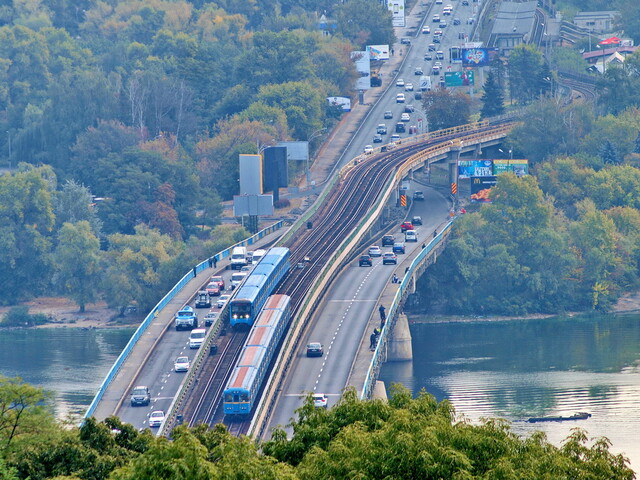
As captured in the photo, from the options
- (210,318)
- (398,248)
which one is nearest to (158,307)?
(210,318)

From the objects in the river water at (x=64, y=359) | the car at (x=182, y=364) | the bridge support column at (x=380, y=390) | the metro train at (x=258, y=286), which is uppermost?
the metro train at (x=258, y=286)

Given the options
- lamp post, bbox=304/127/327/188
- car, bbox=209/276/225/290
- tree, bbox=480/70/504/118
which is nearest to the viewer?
car, bbox=209/276/225/290

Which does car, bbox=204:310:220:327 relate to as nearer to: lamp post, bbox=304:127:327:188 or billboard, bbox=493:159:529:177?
lamp post, bbox=304:127:327:188

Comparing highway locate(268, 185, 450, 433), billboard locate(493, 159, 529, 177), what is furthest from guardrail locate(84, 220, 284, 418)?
billboard locate(493, 159, 529, 177)

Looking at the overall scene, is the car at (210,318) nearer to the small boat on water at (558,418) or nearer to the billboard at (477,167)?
the small boat on water at (558,418)

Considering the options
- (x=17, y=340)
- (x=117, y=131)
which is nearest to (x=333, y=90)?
(x=117, y=131)

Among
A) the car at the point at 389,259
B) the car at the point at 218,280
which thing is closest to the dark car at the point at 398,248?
the car at the point at 389,259
